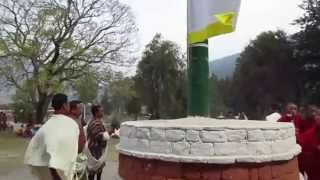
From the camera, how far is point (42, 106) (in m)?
38.3

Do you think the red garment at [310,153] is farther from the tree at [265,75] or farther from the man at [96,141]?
the tree at [265,75]

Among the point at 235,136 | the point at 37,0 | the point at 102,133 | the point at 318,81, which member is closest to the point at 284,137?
the point at 235,136

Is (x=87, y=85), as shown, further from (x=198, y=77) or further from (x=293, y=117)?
(x=198, y=77)

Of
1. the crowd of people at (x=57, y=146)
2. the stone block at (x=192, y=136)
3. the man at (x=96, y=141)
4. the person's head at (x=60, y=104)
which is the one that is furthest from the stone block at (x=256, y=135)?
the man at (x=96, y=141)

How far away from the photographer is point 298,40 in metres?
50.8

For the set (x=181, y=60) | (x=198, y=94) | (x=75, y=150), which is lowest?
(x=75, y=150)

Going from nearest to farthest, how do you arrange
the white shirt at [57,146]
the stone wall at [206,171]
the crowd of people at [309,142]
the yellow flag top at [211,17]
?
1. the white shirt at [57,146]
2. the stone wall at [206,171]
3. the yellow flag top at [211,17]
4. the crowd of people at [309,142]

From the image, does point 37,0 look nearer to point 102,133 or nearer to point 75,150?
point 102,133

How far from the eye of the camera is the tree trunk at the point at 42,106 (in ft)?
126

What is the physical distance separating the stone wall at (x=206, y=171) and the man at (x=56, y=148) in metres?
1.54

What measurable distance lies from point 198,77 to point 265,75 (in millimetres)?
45481

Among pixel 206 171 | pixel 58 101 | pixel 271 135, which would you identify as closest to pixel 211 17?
pixel 271 135

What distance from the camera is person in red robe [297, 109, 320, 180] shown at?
10.4 metres

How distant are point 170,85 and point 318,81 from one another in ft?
43.3
